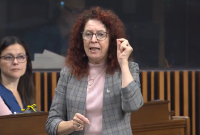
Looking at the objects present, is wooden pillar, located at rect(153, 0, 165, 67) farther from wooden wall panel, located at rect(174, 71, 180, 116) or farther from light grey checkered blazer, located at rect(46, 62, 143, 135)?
light grey checkered blazer, located at rect(46, 62, 143, 135)

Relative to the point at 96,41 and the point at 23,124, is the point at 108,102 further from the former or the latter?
the point at 23,124

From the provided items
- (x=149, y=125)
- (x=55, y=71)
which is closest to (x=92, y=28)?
(x=149, y=125)

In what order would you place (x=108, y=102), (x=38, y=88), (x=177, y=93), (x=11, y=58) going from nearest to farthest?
(x=108, y=102), (x=11, y=58), (x=38, y=88), (x=177, y=93)

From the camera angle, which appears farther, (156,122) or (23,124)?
(156,122)

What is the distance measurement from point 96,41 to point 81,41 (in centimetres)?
16

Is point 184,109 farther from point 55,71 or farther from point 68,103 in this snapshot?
point 68,103

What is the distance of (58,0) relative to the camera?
521 centimetres

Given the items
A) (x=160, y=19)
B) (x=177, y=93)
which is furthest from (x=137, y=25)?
(x=177, y=93)

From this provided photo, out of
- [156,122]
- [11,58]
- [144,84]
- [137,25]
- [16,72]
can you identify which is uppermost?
[137,25]

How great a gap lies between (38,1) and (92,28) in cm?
338

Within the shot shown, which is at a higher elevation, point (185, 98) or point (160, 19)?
point (160, 19)

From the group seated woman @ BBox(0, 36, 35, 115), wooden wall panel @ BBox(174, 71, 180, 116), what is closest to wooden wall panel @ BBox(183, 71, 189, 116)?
wooden wall panel @ BBox(174, 71, 180, 116)

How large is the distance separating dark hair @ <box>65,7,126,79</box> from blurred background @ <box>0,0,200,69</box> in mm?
3176

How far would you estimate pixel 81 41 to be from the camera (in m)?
2.02
